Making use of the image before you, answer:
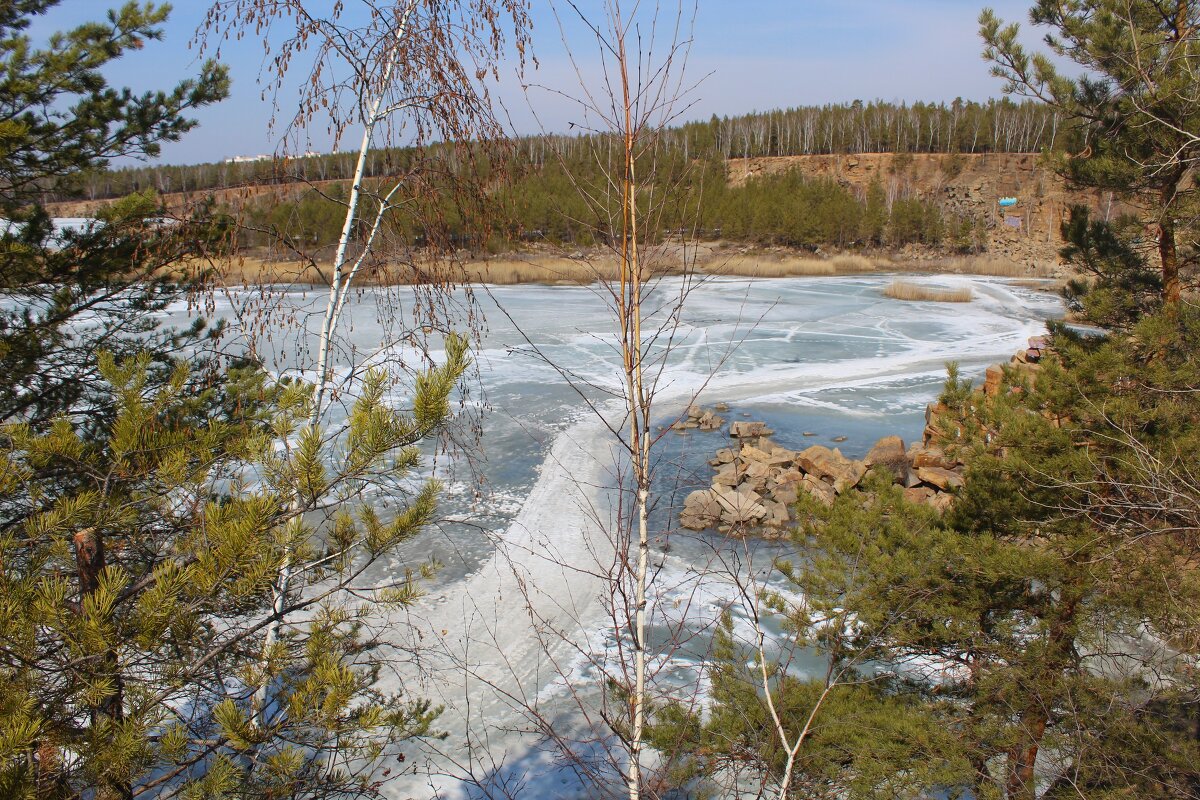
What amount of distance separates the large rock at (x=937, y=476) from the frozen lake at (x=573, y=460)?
157 cm

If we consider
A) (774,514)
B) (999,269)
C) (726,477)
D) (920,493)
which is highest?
(999,269)

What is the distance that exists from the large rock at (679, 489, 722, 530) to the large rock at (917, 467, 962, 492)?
3176mm

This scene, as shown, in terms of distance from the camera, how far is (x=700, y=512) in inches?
403

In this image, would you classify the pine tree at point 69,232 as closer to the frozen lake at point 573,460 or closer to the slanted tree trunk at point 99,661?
the frozen lake at point 573,460

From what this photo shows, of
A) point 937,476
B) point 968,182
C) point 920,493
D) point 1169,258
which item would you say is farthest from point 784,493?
point 968,182

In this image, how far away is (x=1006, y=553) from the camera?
15.6 ft

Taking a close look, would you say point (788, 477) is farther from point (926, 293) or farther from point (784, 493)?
point (926, 293)

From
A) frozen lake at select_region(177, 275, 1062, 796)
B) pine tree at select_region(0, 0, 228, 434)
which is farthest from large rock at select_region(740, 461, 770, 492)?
pine tree at select_region(0, 0, 228, 434)

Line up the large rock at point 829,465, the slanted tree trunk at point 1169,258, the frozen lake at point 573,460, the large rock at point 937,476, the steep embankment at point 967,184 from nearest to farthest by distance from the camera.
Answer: the frozen lake at point 573,460 < the slanted tree trunk at point 1169,258 < the large rock at point 937,476 < the large rock at point 829,465 < the steep embankment at point 967,184

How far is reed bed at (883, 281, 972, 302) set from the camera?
3122cm

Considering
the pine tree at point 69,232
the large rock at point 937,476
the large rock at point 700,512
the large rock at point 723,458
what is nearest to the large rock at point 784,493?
the large rock at point 723,458

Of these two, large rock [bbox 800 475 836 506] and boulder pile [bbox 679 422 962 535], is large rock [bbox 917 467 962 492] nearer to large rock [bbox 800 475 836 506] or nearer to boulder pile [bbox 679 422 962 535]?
boulder pile [bbox 679 422 962 535]

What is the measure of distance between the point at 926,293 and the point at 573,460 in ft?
81.5

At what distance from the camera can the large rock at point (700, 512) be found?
10070 mm
